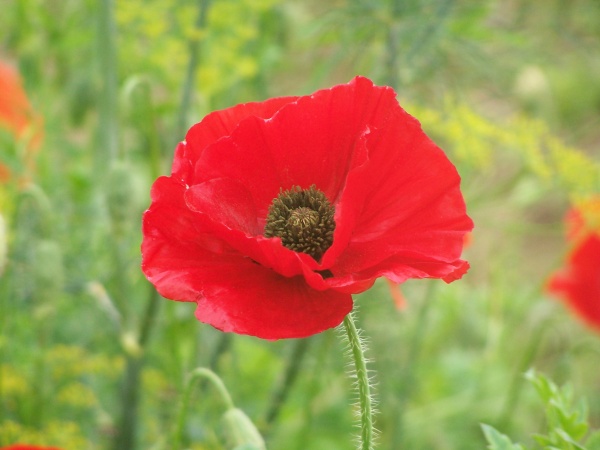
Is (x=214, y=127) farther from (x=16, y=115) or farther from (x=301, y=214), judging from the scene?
(x=16, y=115)

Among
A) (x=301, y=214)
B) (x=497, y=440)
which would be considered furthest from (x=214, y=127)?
(x=497, y=440)

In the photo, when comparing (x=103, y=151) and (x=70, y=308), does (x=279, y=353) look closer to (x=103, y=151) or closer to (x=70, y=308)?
(x=70, y=308)

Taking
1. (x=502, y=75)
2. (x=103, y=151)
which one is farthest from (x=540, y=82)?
(x=103, y=151)

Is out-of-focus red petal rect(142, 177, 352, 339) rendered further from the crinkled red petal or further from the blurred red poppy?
the blurred red poppy

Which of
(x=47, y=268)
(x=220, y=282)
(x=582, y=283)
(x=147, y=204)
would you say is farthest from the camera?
(x=582, y=283)

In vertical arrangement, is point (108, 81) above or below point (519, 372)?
above

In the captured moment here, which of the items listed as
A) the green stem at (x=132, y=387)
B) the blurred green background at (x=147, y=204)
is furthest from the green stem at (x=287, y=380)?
the green stem at (x=132, y=387)
